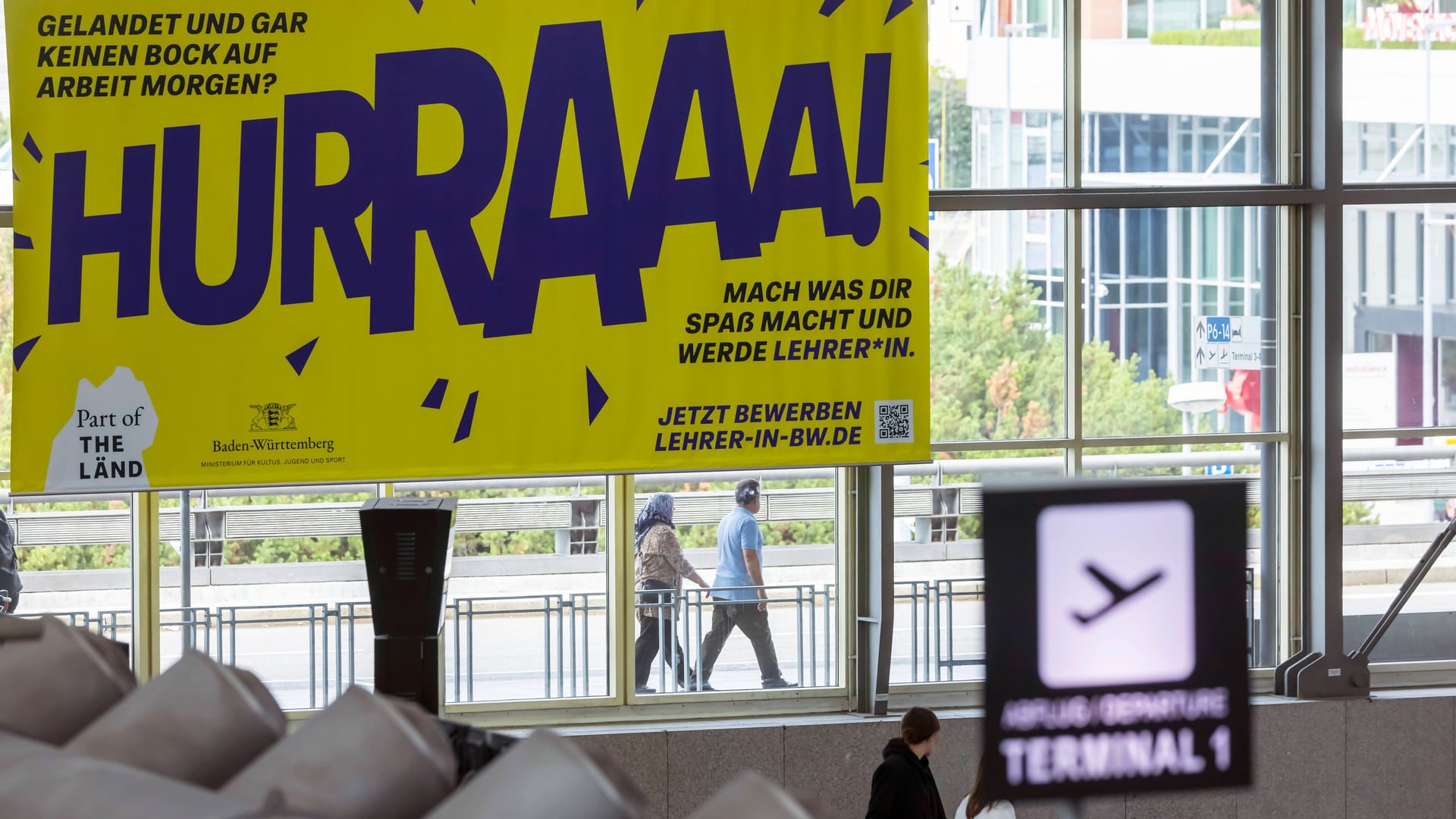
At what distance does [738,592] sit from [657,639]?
1.57 feet

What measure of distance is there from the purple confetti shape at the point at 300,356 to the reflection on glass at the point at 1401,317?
535 centimetres

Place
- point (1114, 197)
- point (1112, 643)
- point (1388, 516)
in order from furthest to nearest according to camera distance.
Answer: point (1388, 516) → point (1114, 197) → point (1112, 643)

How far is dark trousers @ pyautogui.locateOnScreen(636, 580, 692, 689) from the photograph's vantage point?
6777 mm

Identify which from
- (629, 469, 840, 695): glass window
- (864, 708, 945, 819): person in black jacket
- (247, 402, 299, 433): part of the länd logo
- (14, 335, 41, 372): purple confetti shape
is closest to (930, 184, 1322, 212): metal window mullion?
(629, 469, 840, 695): glass window

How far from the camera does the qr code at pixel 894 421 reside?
651 centimetres

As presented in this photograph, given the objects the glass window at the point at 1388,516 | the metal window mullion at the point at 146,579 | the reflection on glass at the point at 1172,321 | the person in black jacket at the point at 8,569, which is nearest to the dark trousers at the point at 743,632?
the reflection on glass at the point at 1172,321

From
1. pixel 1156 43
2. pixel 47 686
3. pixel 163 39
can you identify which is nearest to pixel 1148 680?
pixel 47 686

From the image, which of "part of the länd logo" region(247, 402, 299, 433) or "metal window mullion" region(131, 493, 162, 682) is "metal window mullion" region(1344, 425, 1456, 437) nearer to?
"part of the länd logo" region(247, 402, 299, 433)

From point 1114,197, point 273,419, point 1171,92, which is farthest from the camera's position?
point 1171,92

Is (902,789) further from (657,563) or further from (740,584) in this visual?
(657,563)

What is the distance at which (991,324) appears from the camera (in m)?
6.98

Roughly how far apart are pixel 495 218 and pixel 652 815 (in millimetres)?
2930

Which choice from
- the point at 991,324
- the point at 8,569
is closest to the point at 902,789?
the point at 991,324

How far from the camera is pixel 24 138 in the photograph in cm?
590
